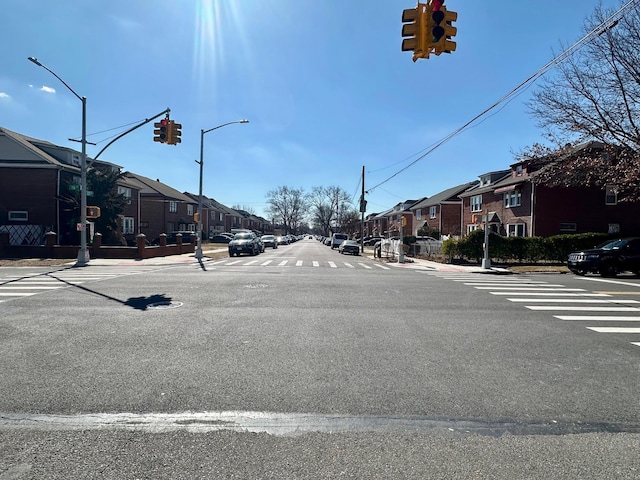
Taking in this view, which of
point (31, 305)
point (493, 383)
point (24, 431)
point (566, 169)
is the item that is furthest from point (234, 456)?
point (566, 169)

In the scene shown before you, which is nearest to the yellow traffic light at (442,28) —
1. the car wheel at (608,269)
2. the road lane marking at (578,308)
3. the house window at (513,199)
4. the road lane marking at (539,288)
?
the road lane marking at (578,308)

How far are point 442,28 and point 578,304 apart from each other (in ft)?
26.8

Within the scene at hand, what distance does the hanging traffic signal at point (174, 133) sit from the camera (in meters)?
17.8

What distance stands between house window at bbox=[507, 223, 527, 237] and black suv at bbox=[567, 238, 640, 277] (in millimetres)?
13655

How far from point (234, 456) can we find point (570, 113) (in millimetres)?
26216

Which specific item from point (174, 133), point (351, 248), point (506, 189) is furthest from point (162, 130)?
point (506, 189)

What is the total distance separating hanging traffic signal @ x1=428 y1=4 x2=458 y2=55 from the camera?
7348 millimetres

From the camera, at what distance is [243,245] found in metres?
33.9

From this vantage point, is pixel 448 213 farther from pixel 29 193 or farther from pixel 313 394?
pixel 313 394

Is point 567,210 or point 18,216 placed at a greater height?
point 567,210

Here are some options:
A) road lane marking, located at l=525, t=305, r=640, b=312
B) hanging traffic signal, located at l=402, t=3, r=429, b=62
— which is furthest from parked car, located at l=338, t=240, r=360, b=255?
hanging traffic signal, located at l=402, t=3, r=429, b=62

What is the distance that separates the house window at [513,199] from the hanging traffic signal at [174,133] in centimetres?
2863

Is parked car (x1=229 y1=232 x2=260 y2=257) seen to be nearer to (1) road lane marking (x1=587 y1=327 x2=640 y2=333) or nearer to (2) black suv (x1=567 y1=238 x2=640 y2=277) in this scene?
(2) black suv (x1=567 y1=238 x2=640 y2=277)

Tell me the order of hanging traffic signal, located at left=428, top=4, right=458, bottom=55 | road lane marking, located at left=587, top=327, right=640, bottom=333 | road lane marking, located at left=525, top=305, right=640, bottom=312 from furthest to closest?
road lane marking, located at left=525, top=305, right=640, bottom=312
road lane marking, located at left=587, top=327, right=640, bottom=333
hanging traffic signal, located at left=428, top=4, right=458, bottom=55
